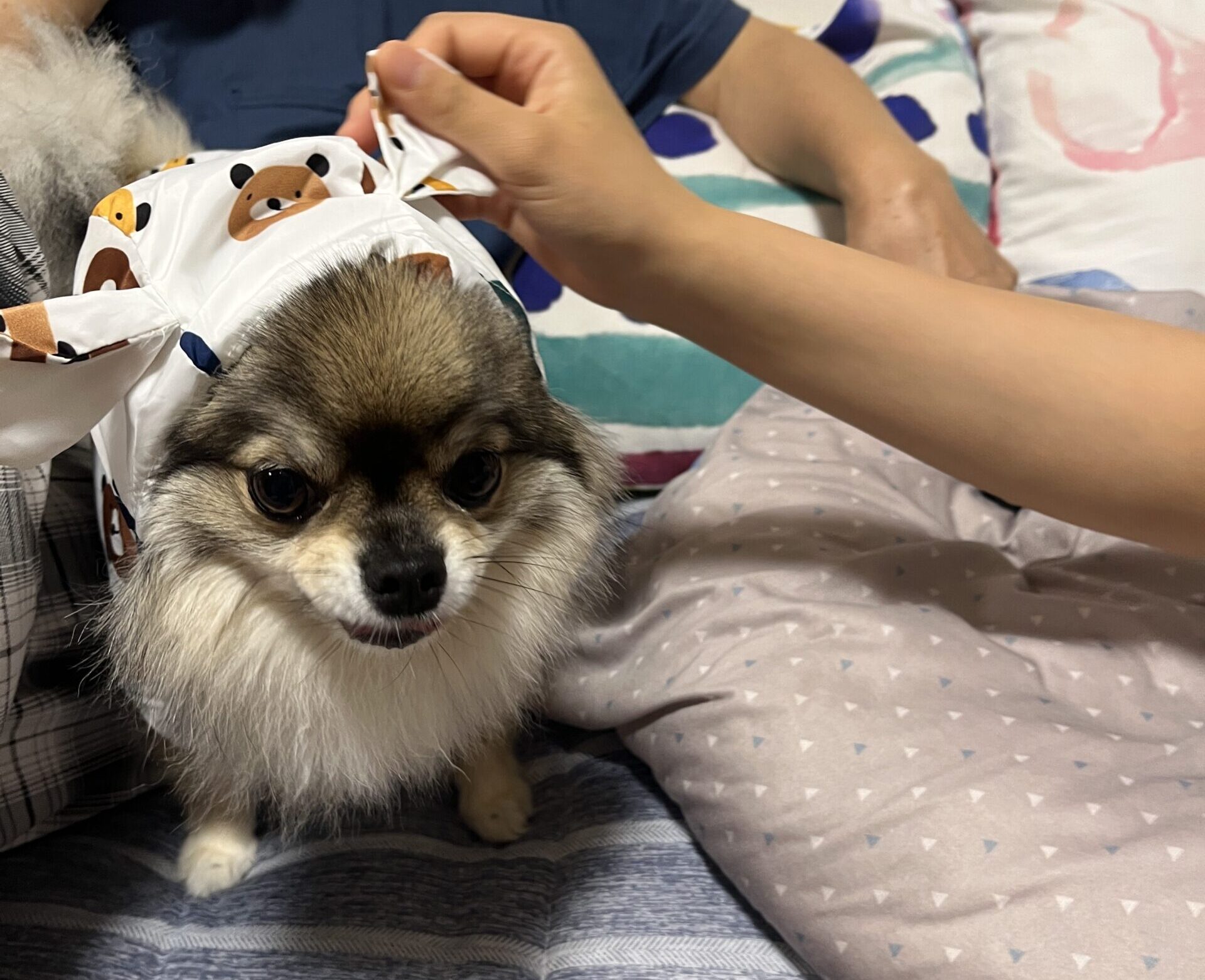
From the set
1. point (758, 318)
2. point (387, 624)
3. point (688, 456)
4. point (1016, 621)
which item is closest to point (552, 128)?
point (758, 318)

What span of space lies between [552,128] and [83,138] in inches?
25.1

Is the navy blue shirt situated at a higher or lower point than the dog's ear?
higher

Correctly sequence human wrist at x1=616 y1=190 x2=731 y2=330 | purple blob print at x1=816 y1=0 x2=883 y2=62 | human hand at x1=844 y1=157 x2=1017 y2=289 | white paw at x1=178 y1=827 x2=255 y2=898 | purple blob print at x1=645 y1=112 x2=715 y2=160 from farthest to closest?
purple blob print at x1=816 y1=0 x2=883 y2=62 → purple blob print at x1=645 y1=112 x2=715 y2=160 → human hand at x1=844 y1=157 x2=1017 y2=289 → white paw at x1=178 y1=827 x2=255 y2=898 → human wrist at x1=616 y1=190 x2=731 y2=330

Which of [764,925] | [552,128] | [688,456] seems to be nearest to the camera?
[552,128]

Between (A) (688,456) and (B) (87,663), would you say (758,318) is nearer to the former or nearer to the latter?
(A) (688,456)

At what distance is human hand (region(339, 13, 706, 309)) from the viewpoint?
95 centimetres

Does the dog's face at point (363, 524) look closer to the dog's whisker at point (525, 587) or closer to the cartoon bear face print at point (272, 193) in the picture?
the dog's whisker at point (525, 587)

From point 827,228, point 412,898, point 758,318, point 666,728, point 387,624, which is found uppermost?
point 758,318

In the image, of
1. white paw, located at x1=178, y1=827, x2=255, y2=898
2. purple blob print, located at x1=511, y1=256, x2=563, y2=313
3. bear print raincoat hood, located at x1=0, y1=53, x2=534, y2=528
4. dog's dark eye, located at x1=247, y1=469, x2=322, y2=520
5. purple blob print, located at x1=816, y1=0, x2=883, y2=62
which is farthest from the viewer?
purple blob print, located at x1=816, y1=0, x2=883, y2=62

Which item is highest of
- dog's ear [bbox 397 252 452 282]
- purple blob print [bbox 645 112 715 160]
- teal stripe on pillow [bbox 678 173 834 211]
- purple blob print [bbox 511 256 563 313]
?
dog's ear [bbox 397 252 452 282]

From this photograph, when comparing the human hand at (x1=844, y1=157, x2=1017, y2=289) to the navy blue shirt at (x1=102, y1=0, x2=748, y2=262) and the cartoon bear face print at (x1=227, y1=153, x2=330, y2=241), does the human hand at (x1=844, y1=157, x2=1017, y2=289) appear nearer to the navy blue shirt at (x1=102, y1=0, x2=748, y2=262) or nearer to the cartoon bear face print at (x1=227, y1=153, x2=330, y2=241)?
the navy blue shirt at (x1=102, y1=0, x2=748, y2=262)

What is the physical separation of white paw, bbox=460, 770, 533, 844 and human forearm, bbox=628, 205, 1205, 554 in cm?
67

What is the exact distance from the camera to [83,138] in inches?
44.2

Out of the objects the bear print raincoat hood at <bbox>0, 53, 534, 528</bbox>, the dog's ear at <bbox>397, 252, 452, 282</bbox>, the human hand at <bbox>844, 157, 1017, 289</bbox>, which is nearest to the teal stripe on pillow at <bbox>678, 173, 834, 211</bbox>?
the human hand at <bbox>844, 157, 1017, 289</bbox>
